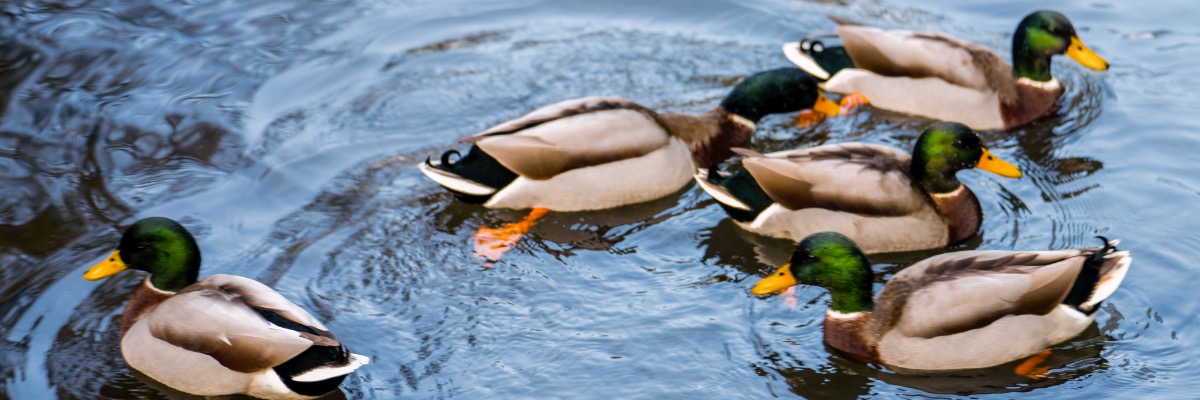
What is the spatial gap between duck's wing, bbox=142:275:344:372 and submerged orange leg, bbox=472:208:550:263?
62.7 inches

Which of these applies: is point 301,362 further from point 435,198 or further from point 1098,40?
point 1098,40

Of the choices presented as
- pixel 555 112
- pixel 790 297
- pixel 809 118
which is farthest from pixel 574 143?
pixel 809 118

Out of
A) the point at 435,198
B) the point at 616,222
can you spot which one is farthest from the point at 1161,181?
the point at 435,198

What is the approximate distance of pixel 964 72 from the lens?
919 centimetres

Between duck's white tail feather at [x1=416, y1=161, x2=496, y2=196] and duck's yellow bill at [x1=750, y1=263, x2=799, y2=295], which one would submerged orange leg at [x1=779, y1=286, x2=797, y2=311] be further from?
duck's white tail feather at [x1=416, y1=161, x2=496, y2=196]

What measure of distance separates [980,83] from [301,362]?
5.42 m

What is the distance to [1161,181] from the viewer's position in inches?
322

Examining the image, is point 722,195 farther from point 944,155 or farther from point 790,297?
point 944,155

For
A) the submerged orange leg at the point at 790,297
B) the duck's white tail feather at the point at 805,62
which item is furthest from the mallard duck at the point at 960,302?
the duck's white tail feather at the point at 805,62

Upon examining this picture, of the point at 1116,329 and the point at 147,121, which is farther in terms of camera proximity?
the point at 147,121

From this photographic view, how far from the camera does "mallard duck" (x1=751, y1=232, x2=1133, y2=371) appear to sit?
613 cm

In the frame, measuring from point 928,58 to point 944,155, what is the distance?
199 cm

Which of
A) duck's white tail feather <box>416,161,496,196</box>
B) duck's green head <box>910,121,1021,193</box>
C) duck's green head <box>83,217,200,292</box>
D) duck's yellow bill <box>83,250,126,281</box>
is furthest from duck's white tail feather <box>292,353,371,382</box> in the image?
duck's green head <box>910,121,1021,193</box>

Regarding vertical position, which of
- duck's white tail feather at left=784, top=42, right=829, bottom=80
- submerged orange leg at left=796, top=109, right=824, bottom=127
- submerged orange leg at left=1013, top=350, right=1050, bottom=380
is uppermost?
duck's white tail feather at left=784, top=42, right=829, bottom=80
